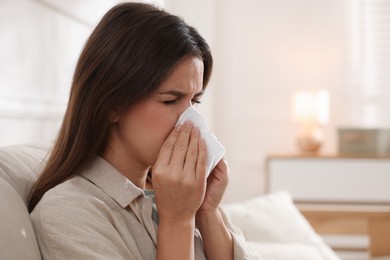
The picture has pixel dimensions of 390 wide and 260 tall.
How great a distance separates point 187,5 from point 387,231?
259 cm

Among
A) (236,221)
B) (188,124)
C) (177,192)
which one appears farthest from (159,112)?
(236,221)

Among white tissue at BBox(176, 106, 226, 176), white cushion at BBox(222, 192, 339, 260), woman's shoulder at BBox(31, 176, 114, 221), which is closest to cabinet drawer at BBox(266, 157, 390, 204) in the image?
white cushion at BBox(222, 192, 339, 260)

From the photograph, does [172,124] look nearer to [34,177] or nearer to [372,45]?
[34,177]

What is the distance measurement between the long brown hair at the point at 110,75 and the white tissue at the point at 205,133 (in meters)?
0.08

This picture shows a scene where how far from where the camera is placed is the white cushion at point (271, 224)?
2.10 metres

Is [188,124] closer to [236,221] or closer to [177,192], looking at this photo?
[177,192]

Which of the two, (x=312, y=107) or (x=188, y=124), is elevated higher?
(x=188, y=124)

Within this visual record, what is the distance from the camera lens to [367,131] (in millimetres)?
4859

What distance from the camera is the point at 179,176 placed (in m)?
1.33

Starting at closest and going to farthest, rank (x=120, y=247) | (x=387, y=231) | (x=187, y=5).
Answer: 1. (x=120, y=247)
2. (x=387, y=231)
3. (x=187, y=5)

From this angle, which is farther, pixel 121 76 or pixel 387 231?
pixel 387 231

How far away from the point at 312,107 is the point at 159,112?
12.2ft

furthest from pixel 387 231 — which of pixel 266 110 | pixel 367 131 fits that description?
pixel 266 110

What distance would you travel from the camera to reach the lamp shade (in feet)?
16.5
